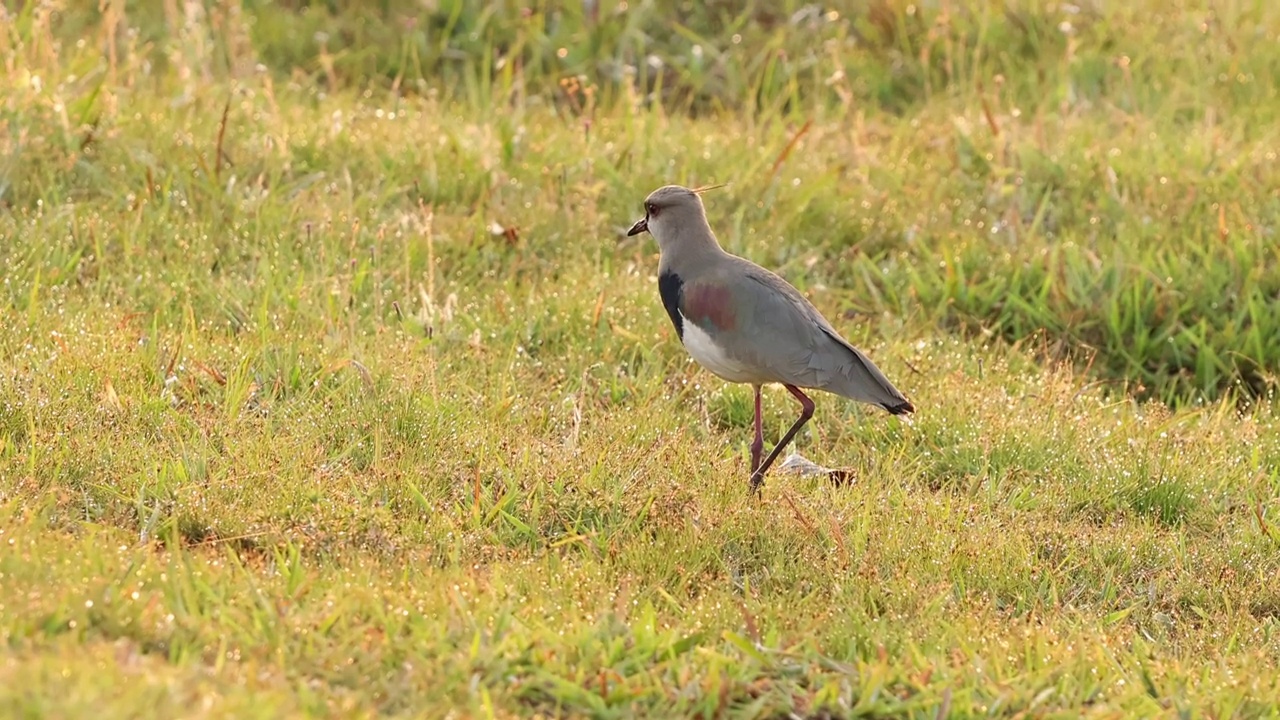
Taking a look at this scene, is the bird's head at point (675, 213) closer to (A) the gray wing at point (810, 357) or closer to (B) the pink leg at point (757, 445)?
(A) the gray wing at point (810, 357)

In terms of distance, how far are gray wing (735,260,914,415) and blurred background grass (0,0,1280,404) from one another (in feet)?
5.26

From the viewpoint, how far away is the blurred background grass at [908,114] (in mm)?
6234

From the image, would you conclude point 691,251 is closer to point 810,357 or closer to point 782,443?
point 810,357

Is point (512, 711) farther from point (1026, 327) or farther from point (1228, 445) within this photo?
point (1026, 327)

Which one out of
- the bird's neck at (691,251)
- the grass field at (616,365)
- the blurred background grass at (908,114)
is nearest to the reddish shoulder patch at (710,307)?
the bird's neck at (691,251)

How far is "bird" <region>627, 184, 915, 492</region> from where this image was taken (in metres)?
4.58

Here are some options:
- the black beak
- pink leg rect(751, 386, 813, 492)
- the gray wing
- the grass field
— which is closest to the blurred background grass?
the grass field

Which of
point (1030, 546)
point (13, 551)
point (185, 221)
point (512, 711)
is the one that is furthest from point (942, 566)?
point (185, 221)

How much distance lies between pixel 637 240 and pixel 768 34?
2507 millimetres

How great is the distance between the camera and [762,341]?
457 centimetres

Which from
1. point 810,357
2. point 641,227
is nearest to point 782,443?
point 810,357

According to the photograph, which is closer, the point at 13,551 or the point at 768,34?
the point at 13,551

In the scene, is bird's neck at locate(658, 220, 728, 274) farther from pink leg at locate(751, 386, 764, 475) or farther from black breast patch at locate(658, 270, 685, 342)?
pink leg at locate(751, 386, 764, 475)

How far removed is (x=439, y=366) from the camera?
524cm
